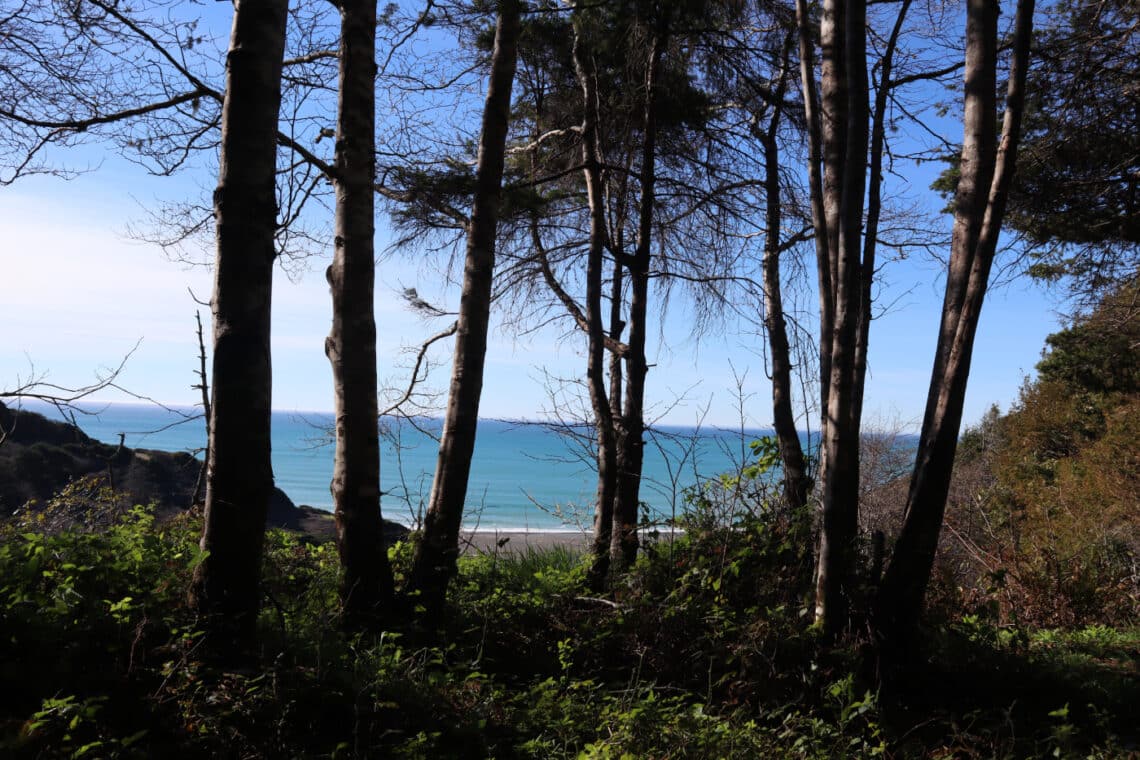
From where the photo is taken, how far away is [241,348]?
Answer: 3764mm

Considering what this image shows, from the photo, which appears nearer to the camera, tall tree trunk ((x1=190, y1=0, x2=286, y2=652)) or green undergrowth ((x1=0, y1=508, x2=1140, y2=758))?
green undergrowth ((x1=0, y1=508, x2=1140, y2=758))

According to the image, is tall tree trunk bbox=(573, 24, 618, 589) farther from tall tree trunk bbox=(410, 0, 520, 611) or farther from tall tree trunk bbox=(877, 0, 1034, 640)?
tall tree trunk bbox=(877, 0, 1034, 640)

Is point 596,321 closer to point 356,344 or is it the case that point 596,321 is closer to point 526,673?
point 356,344

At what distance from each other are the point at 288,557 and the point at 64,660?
2452 mm

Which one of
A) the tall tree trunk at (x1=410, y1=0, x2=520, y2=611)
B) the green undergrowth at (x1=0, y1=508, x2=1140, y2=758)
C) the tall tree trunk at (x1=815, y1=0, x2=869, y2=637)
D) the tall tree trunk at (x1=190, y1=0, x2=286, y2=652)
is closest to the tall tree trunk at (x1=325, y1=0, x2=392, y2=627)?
the green undergrowth at (x1=0, y1=508, x2=1140, y2=758)

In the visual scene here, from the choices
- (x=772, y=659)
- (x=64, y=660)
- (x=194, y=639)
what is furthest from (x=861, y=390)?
(x=64, y=660)

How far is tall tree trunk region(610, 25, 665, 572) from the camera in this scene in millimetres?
7367

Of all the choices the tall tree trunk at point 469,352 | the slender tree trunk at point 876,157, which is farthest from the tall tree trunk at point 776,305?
the tall tree trunk at point 469,352

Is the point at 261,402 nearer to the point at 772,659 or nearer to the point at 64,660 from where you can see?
the point at 64,660

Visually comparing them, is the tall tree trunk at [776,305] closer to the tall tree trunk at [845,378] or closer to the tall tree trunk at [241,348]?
the tall tree trunk at [845,378]

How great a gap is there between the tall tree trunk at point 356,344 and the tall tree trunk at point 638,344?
2854mm

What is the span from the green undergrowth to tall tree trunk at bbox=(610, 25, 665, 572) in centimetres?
120

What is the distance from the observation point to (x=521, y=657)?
513cm

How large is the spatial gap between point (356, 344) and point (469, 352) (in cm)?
91
